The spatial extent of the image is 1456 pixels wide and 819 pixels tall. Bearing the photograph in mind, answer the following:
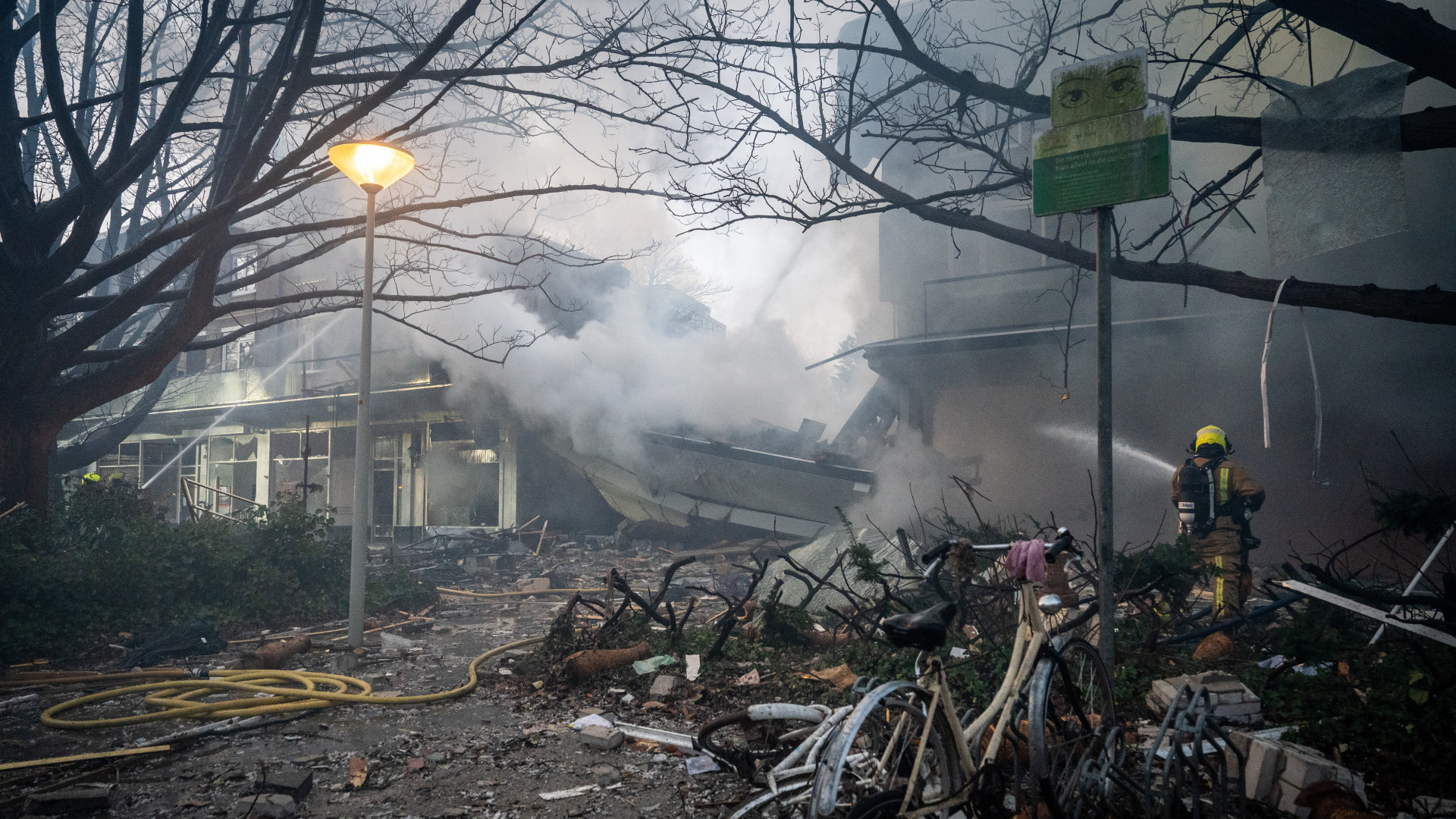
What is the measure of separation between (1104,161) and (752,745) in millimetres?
3267

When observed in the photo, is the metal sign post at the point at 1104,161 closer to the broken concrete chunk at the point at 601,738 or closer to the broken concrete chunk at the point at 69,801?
the broken concrete chunk at the point at 601,738

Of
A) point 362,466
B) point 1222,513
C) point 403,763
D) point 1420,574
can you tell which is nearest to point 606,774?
point 403,763

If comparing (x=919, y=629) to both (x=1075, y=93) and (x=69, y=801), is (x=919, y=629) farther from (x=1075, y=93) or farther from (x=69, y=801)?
(x=69, y=801)

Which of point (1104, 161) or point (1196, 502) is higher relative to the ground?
point (1104, 161)

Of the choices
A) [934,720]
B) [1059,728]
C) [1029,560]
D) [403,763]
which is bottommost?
[403,763]

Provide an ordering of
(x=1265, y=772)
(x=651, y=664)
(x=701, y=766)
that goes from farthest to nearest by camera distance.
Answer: (x=651, y=664)
(x=701, y=766)
(x=1265, y=772)

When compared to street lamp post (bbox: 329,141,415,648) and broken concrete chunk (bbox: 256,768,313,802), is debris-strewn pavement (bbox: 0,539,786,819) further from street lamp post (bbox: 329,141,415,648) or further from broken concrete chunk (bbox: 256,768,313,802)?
street lamp post (bbox: 329,141,415,648)

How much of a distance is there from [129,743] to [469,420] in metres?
14.0

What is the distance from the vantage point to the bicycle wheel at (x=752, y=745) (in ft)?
10.3

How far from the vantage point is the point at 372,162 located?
21.2 feet

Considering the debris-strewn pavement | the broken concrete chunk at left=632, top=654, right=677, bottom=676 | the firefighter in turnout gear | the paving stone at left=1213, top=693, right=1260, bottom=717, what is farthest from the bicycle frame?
A: the firefighter in turnout gear

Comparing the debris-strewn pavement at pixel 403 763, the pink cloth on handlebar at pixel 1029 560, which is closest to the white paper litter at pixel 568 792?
the debris-strewn pavement at pixel 403 763

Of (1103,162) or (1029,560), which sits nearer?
(1029,560)

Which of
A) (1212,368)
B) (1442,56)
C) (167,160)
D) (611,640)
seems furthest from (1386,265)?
(167,160)
